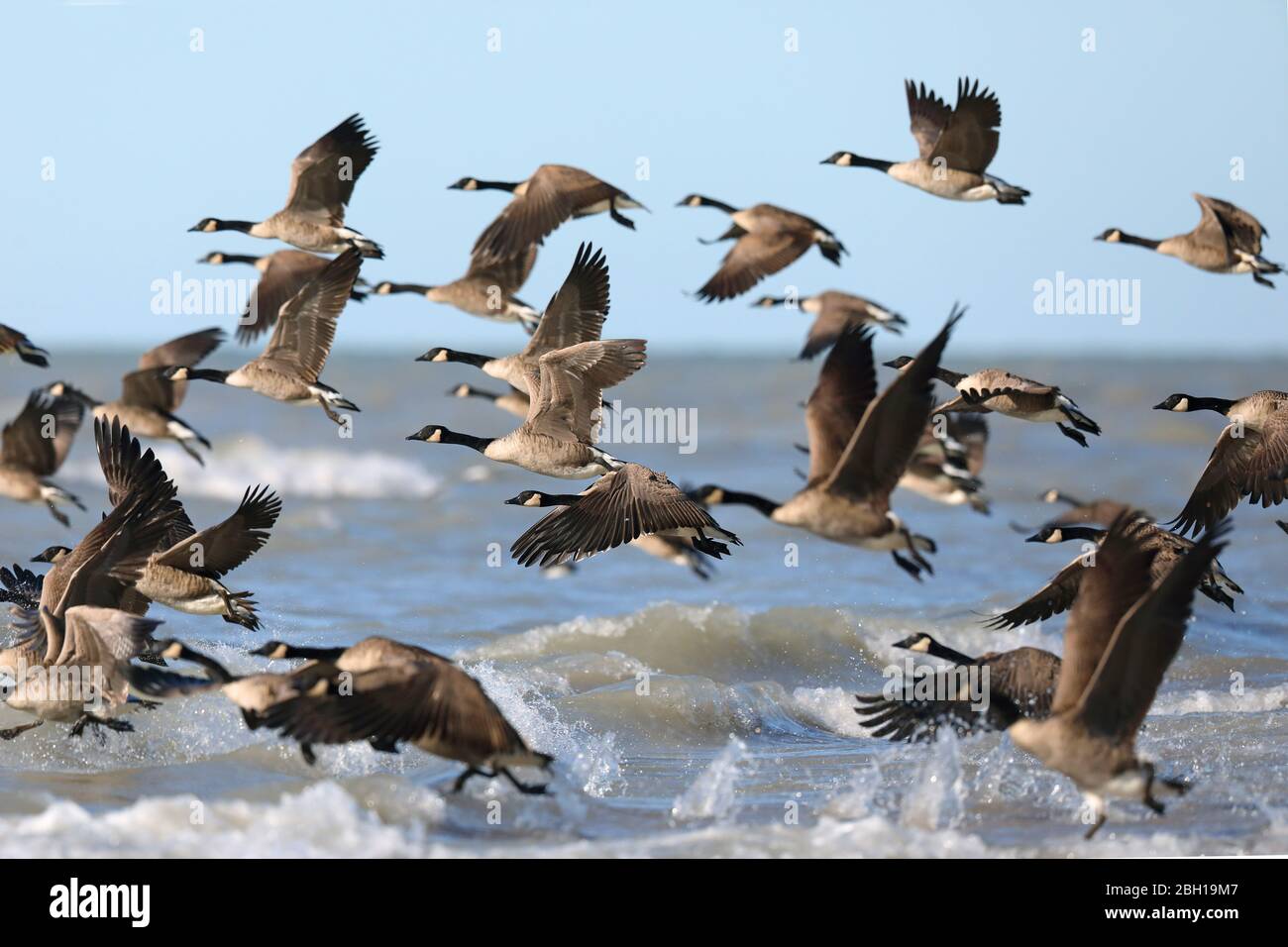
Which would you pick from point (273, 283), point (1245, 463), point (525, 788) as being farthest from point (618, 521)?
point (273, 283)

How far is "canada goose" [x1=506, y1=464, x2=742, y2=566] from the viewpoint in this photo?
9656mm

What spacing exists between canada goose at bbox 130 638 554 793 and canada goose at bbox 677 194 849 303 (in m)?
5.57

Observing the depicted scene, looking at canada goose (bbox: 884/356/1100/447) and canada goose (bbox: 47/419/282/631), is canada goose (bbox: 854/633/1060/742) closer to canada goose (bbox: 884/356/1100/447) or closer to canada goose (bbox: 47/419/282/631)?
canada goose (bbox: 884/356/1100/447)

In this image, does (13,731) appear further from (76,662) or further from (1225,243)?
(1225,243)

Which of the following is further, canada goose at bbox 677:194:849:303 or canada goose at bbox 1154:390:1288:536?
canada goose at bbox 677:194:849:303

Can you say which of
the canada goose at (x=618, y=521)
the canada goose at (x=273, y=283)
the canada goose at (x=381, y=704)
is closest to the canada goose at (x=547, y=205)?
the canada goose at (x=273, y=283)

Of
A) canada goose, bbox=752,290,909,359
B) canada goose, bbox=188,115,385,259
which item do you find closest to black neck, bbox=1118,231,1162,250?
canada goose, bbox=752,290,909,359

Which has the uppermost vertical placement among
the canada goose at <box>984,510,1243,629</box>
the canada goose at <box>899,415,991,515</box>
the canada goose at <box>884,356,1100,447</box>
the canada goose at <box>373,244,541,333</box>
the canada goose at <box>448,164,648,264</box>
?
the canada goose at <box>448,164,648,264</box>

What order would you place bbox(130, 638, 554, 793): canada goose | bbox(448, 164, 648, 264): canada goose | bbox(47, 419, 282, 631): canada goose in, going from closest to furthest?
1. bbox(130, 638, 554, 793): canada goose
2. bbox(47, 419, 282, 631): canada goose
3. bbox(448, 164, 648, 264): canada goose

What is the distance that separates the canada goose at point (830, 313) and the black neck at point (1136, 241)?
80.6 inches

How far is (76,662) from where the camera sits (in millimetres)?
8789

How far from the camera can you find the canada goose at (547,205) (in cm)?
1205
